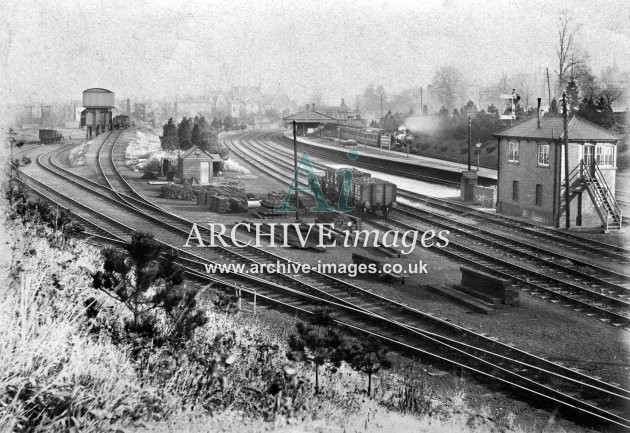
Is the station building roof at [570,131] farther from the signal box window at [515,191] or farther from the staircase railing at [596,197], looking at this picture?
the signal box window at [515,191]

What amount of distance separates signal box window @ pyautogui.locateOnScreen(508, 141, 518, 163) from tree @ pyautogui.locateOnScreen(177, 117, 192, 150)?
12.5m

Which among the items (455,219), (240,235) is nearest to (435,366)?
(240,235)

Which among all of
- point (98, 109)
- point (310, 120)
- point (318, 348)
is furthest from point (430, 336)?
point (98, 109)

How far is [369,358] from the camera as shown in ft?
36.7

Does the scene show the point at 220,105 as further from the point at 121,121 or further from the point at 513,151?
the point at 513,151

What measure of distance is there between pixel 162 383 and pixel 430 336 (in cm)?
585

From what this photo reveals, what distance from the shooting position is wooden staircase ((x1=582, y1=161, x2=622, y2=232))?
74.3 feet

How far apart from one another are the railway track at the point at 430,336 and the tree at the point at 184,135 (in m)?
1.93

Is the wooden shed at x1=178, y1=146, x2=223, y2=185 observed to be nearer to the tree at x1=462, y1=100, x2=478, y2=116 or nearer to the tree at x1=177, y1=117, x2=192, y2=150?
the tree at x1=177, y1=117, x2=192, y2=150

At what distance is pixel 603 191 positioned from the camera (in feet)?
75.4

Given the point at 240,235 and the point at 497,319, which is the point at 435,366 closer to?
the point at 497,319

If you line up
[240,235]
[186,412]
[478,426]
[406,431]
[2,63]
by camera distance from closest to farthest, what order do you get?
1. [186,412]
2. [406,431]
3. [478,426]
4. [2,63]
5. [240,235]

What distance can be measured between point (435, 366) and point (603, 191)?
43.7 ft

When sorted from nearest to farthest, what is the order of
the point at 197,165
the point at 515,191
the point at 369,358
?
the point at 369,358 → the point at 197,165 → the point at 515,191
